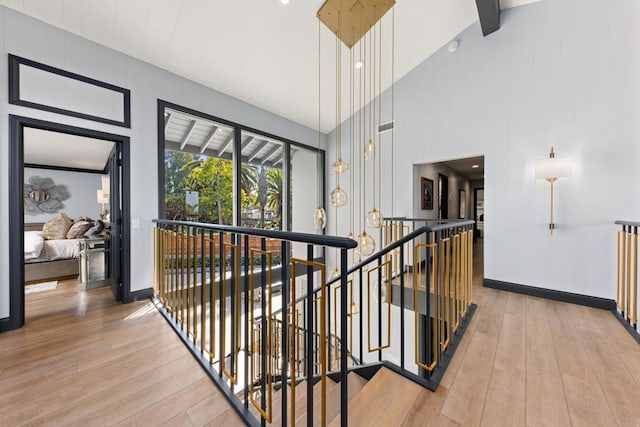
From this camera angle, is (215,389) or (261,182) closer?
(215,389)

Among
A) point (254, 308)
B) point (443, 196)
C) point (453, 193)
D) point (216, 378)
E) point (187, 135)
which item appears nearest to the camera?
point (216, 378)

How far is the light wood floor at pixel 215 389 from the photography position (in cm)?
136

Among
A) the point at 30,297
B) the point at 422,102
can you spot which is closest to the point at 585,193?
the point at 422,102

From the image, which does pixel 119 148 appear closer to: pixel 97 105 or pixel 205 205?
pixel 97 105

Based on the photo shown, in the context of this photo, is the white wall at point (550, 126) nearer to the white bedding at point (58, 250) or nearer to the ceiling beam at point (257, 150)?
→ the ceiling beam at point (257, 150)

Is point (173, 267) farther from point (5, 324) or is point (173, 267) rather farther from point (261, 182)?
point (261, 182)

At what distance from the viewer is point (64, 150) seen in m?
4.68

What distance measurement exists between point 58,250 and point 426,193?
6556 millimetres

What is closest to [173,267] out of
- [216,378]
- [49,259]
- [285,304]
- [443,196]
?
[216,378]

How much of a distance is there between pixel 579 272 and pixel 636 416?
2220mm

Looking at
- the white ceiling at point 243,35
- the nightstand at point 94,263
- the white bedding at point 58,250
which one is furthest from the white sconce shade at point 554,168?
the white bedding at point 58,250

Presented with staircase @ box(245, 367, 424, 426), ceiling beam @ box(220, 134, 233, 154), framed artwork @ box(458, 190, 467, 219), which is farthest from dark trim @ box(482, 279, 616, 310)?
framed artwork @ box(458, 190, 467, 219)

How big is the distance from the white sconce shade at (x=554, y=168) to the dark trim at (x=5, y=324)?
222 inches

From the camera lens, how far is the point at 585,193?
2.99m
